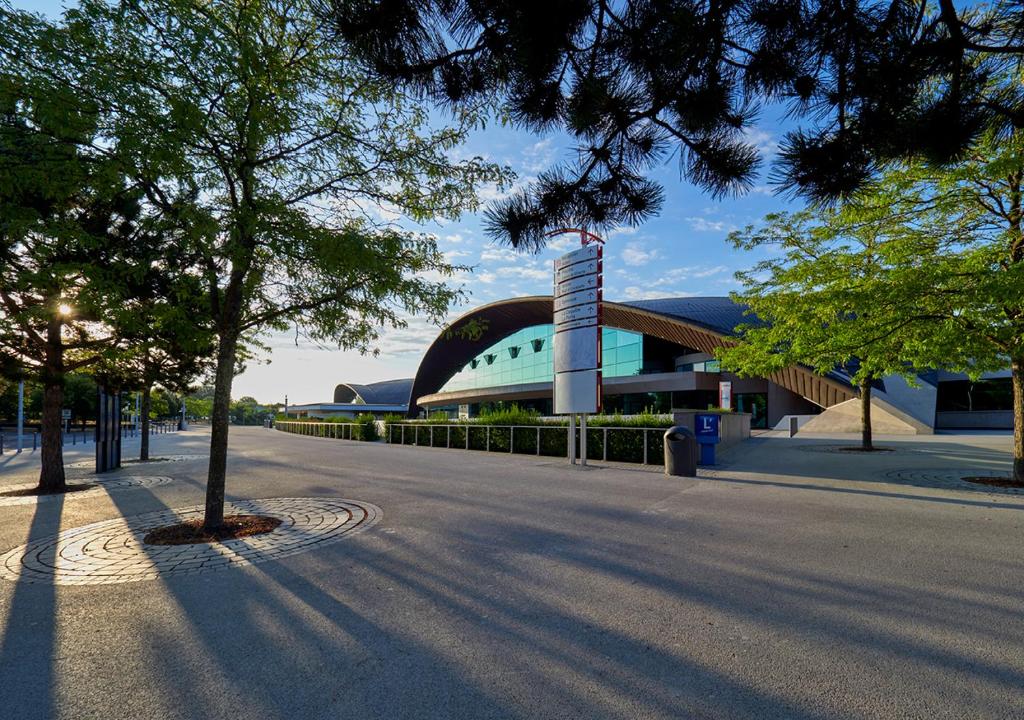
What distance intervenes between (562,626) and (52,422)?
11389 mm

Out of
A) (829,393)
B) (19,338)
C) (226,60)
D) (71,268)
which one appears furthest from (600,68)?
(829,393)

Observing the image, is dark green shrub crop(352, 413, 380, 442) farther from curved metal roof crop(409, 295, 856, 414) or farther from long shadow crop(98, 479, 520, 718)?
long shadow crop(98, 479, 520, 718)

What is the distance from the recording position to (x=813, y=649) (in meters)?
3.05

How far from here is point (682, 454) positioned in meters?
10.8

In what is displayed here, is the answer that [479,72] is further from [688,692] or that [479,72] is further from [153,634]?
[153,634]

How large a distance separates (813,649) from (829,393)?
3184cm

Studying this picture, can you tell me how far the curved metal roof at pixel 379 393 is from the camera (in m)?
93.9

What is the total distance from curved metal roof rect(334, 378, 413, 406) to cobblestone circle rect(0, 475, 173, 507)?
256ft

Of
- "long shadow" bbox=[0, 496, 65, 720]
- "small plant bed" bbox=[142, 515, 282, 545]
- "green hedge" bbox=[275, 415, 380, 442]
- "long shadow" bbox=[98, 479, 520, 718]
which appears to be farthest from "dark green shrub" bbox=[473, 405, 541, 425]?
"long shadow" bbox=[0, 496, 65, 720]

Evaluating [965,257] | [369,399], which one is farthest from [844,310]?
[369,399]

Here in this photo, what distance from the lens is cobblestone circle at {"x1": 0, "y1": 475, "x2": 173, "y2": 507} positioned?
8.92 m

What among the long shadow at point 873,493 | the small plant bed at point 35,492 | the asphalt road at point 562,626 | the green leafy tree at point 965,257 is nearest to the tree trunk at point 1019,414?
the green leafy tree at point 965,257

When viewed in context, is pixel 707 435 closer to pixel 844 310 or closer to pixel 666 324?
pixel 844 310

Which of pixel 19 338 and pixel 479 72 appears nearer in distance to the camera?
pixel 479 72
